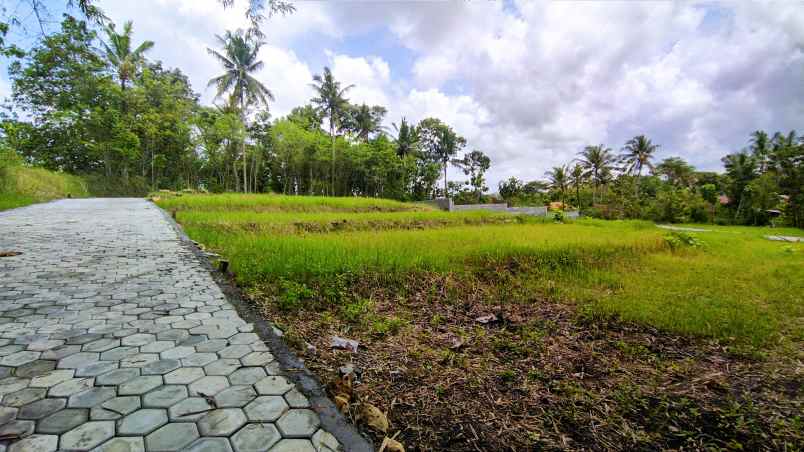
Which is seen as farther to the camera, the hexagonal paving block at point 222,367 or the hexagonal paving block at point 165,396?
the hexagonal paving block at point 222,367

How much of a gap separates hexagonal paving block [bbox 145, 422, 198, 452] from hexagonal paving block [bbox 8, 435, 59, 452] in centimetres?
35

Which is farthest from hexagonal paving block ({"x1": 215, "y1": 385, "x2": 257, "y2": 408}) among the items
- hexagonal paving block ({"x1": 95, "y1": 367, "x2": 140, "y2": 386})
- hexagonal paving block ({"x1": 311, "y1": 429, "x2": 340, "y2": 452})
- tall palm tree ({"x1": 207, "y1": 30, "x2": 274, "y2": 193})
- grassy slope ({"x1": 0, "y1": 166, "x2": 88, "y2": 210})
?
tall palm tree ({"x1": 207, "y1": 30, "x2": 274, "y2": 193})

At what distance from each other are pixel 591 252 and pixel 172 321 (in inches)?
263

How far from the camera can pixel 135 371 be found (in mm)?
1935

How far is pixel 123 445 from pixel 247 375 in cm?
63

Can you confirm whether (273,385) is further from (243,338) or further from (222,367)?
(243,338)

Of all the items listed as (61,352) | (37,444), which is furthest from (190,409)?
(61,352)

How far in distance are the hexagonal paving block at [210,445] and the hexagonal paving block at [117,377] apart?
0.78 m

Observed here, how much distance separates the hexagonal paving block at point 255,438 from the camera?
4.63ft

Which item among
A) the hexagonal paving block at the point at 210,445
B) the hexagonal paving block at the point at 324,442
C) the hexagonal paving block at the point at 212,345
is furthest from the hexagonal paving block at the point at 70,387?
the hexagonal paving block at the point at 324,442

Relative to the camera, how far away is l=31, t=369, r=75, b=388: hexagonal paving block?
1.78 m

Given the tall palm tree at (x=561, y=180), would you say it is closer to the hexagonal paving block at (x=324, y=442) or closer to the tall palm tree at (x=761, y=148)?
the tall palm tree at (x=761, y=148)

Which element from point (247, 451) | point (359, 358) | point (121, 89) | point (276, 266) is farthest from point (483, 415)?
point (121, 89)

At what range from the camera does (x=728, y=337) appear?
3006mm
